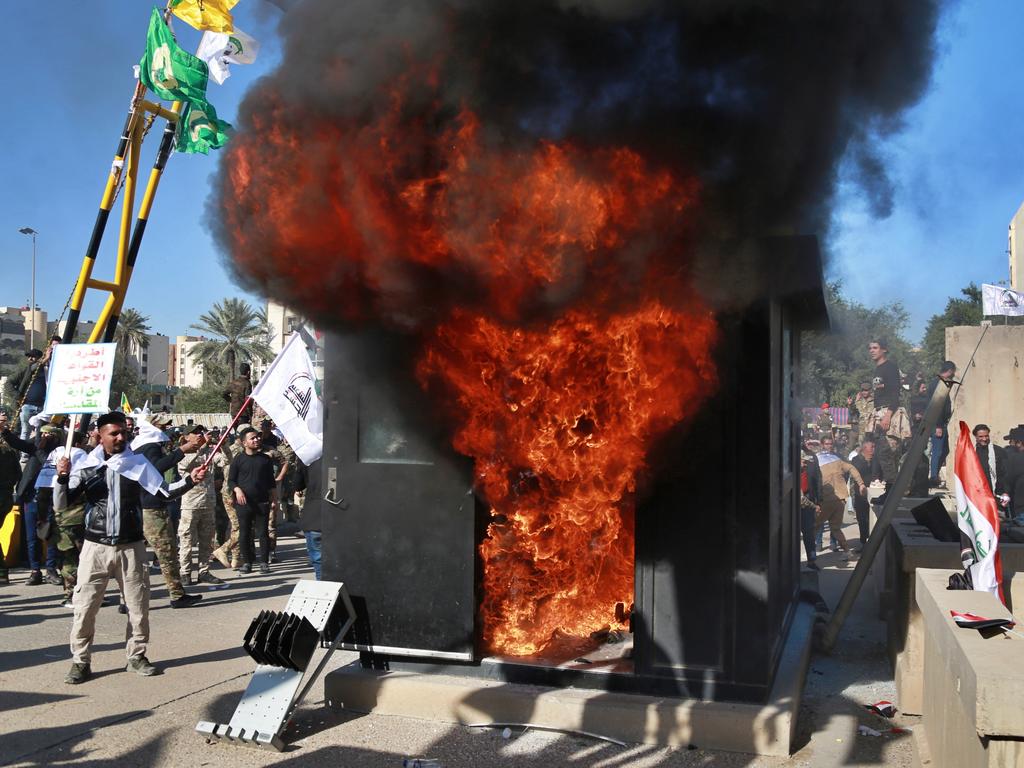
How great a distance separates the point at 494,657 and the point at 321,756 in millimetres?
1309

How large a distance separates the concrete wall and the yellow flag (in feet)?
51.1

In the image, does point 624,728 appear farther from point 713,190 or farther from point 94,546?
point 94,546

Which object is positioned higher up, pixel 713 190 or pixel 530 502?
pixel 713 190

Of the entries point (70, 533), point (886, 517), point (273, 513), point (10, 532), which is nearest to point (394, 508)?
point (886, 517)

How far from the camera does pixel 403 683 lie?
5.64 m

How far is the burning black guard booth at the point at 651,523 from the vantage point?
530cm

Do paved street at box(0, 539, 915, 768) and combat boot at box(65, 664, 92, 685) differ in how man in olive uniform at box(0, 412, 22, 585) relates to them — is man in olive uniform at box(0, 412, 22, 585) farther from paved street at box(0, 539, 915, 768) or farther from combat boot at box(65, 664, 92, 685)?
combat boot at box(65, 664, 92, 685)

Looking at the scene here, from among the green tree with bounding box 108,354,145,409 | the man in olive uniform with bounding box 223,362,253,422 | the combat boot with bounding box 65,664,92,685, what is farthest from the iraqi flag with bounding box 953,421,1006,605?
the green tree with bounding box 108,354,145,409

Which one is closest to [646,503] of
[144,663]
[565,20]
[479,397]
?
[479,397]

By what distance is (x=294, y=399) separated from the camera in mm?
7980

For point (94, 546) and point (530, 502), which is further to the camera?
point (94, 546)

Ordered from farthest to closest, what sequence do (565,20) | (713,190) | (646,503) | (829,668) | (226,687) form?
(829,668) < (226,687) < (646,503) < (713,190) < (565,20)

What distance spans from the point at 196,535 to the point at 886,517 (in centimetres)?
827

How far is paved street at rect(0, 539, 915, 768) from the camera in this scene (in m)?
4.99
